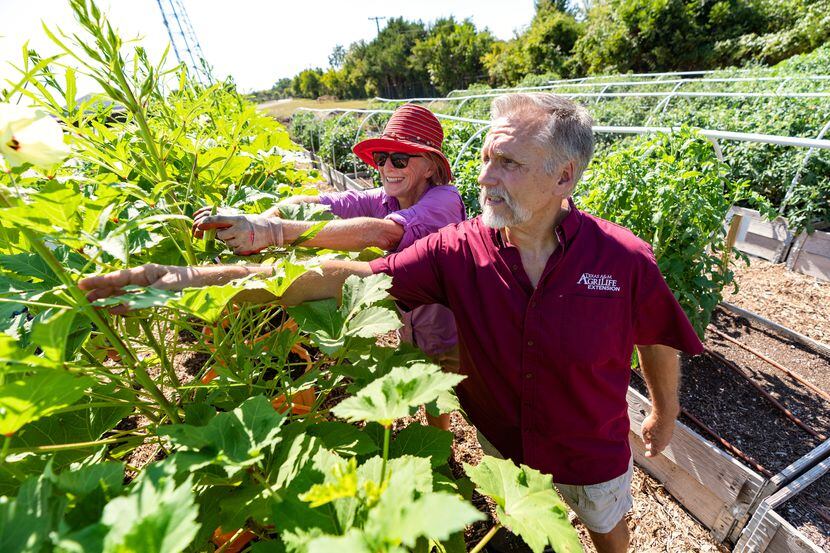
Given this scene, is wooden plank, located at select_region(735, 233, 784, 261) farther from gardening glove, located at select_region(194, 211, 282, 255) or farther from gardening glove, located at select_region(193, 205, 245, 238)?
gardening glove, located at select_region(193, 205, 245, 238)

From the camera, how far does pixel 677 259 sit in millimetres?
2811

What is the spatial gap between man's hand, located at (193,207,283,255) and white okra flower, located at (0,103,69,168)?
0.53 m

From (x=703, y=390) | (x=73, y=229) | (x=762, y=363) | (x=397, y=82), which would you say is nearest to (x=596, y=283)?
(x=73, y=229)

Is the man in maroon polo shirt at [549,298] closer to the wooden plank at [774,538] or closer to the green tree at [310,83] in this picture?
the wooden plank at [774,538]

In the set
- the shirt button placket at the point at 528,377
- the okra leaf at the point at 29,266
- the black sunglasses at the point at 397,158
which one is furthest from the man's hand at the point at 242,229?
the black sunglasses at the point at 397,158

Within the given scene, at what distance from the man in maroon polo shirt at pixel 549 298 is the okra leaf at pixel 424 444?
479 mm

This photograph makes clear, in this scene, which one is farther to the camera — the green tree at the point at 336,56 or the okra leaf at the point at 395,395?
the green tree at the point at 336,56

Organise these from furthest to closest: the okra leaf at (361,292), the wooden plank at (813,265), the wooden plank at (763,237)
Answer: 1. the wooden plank at (763,237)
2. the wooden plank at (813,265)
3. the okra leaf at (361,292)

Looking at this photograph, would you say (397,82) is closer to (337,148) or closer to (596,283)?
(337,148)

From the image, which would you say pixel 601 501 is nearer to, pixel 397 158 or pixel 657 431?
pixel 657 431

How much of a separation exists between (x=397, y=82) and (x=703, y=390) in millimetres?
49594

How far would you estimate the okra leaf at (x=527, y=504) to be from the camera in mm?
715

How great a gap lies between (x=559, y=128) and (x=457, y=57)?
39633 mm

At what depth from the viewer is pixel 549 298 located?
142cm
